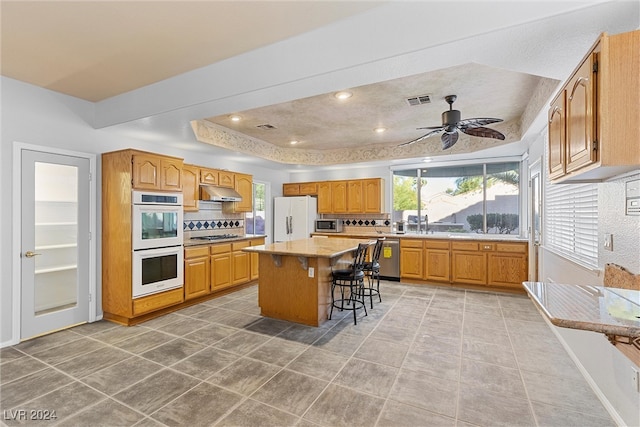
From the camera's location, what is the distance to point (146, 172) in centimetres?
380

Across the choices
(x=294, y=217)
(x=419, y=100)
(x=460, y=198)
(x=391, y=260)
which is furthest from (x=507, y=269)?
(x=294, y=217)

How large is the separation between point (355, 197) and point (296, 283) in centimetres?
342

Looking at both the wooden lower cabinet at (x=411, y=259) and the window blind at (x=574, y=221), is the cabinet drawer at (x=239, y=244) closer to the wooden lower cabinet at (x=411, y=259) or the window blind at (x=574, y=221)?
the wooden lower cabinet at (x=411, y=259)

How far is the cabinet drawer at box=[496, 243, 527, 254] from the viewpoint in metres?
4.95

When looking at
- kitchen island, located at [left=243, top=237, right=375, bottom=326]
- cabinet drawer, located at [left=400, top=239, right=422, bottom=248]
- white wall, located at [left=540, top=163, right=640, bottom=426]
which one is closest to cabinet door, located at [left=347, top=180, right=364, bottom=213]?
cabinet drawer, located at [left=400, top=239, right=422, bottom=248]

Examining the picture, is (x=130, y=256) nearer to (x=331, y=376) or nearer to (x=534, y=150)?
(x=331, y=376)

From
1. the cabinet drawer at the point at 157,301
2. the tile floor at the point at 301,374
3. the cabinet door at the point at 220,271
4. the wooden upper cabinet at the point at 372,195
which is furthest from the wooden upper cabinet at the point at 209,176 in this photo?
the wooden upper cabinet at the point at 372,195

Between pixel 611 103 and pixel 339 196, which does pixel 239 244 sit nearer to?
pixel 339 196

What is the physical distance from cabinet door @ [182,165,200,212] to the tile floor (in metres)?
1.78

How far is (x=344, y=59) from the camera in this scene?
2.28 metres

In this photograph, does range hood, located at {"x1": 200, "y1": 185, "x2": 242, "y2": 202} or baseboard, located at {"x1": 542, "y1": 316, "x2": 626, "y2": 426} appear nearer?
baseboard, located at {"x1": 542, "y1": 316, "x2": 626, "y2": 426}

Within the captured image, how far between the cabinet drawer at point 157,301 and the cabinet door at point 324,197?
3.66m

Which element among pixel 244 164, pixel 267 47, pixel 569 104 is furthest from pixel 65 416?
pixel 244 164

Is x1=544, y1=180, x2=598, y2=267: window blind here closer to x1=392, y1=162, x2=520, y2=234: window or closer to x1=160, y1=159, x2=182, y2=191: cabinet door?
x1=392, y1=162, x2=520, y2=234: window
